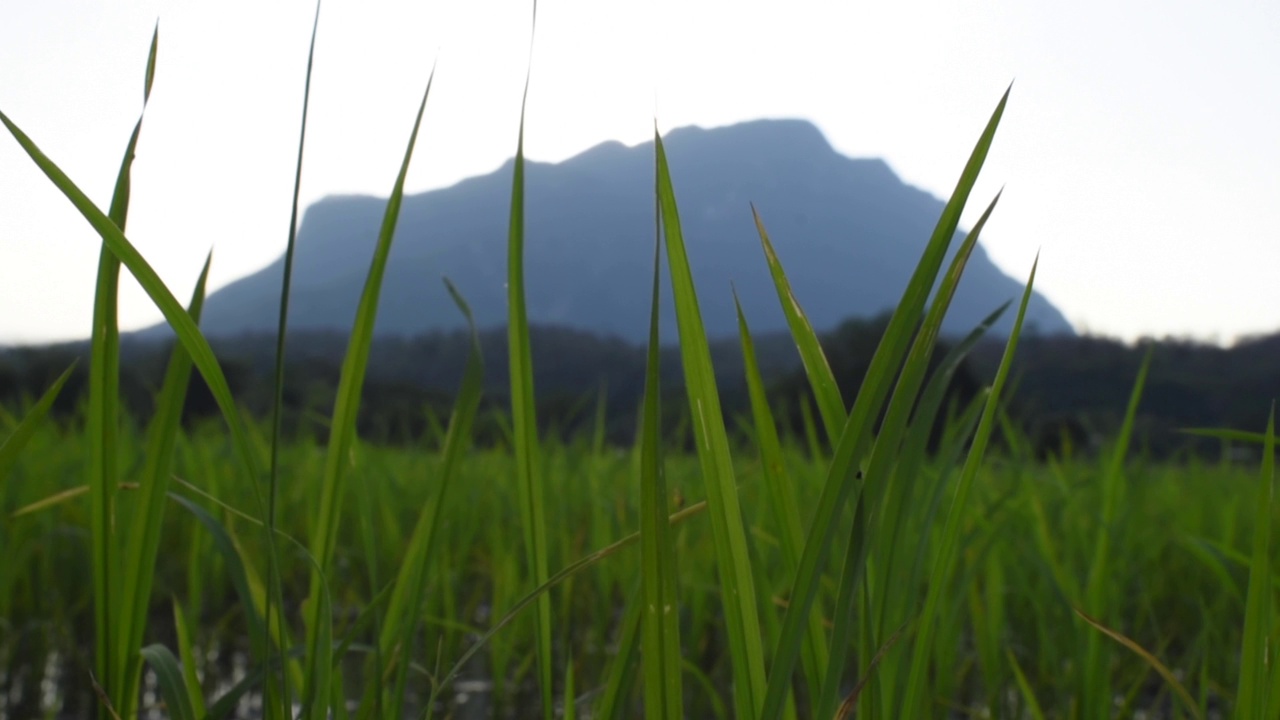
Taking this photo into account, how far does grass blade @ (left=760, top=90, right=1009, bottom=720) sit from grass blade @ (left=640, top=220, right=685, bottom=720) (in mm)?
66

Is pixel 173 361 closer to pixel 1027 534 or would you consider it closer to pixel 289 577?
pixel 289 577

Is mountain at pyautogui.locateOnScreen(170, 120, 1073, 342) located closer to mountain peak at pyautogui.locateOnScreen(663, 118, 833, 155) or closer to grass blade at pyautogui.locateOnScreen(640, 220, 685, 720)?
mountain peak at pyautogui.locateOnScreen(663, 118, 833, 155)

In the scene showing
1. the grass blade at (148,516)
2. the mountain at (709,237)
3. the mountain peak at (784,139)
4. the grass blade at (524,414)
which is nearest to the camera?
the grass blade at (524,414)

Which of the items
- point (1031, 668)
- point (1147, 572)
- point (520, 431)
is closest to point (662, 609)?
point (520, 431)

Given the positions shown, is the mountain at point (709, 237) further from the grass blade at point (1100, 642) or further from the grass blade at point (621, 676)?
the grass blade at point (621, 676)

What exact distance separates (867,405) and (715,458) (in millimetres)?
94

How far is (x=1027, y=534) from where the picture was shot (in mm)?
1596

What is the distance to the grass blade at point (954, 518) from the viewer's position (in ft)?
1.57

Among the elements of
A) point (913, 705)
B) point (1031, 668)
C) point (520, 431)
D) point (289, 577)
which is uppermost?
point (520, 431)

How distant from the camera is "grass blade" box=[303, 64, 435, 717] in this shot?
0.51m

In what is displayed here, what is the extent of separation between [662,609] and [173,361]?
367 mm

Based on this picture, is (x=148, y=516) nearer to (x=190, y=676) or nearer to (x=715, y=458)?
(x=190, y=676)

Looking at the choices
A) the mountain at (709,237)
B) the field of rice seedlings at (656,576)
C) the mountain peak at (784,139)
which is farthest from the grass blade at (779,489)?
the mountain peak at (784,139)

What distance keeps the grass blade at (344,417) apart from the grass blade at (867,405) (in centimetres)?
29
